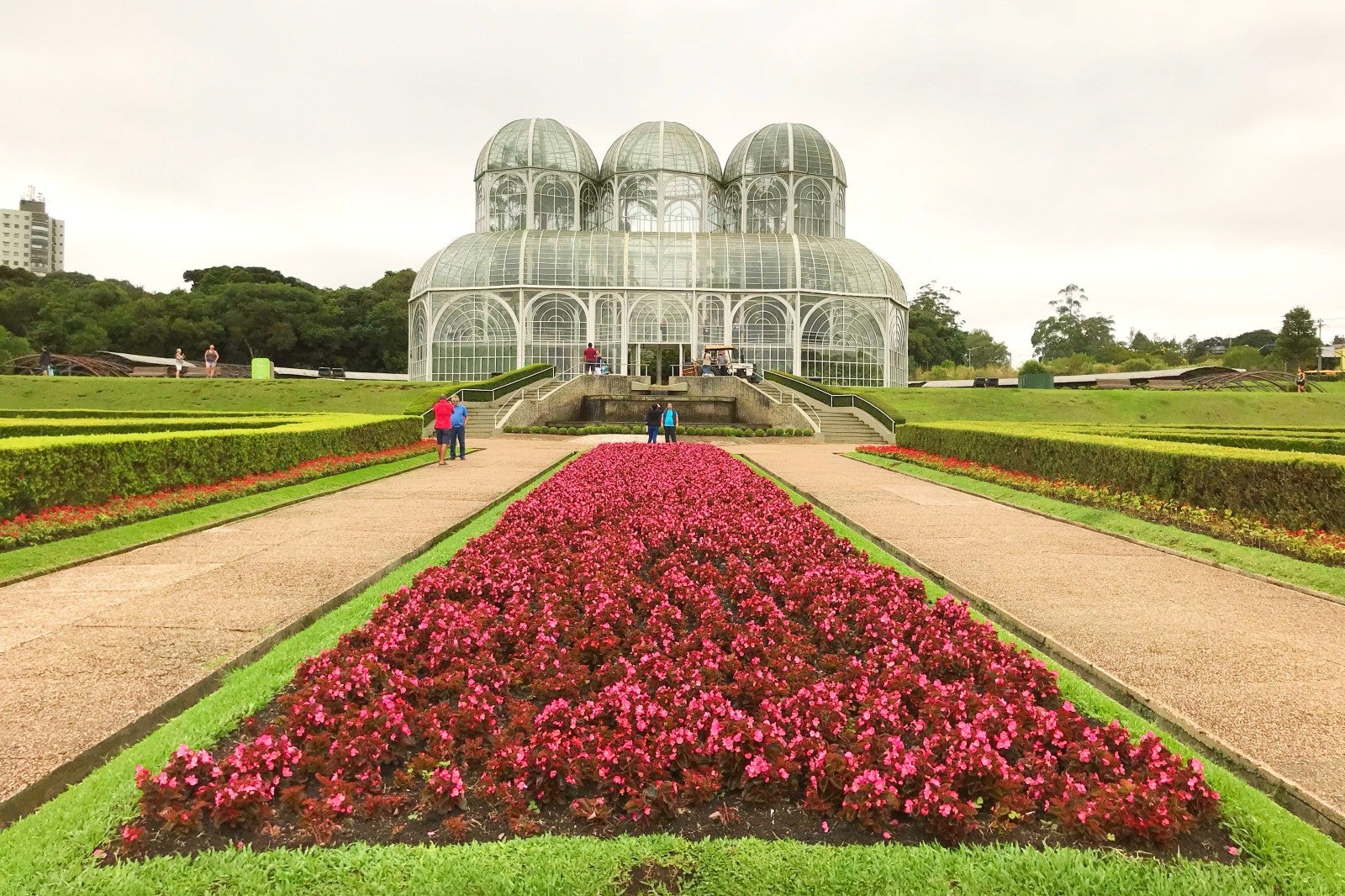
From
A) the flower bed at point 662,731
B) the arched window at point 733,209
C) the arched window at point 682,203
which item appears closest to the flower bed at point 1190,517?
the flower bed at point 662,731

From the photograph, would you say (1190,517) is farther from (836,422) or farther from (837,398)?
(837,398)

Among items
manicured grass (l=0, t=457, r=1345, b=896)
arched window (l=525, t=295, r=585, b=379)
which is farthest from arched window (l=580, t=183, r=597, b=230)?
manicured grass (l=0, t=457, r=1345, b=896)

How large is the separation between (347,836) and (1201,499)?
1113cm

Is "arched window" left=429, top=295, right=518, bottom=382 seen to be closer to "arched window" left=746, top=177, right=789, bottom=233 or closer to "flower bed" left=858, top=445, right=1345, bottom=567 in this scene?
"arched window" left=746, top=177, right=789, bottom=233

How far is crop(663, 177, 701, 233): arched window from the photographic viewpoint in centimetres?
4753

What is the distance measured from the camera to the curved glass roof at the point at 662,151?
1865 inches

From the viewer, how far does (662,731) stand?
11.5 ft

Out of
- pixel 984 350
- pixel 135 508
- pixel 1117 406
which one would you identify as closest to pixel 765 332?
pixel 1117 406

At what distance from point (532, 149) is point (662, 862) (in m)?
→ 48.9

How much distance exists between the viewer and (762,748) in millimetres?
3408

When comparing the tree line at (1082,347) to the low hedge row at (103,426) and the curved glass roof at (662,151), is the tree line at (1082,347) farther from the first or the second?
the low hedge row at (103,426)

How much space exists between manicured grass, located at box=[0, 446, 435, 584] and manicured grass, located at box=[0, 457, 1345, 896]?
5329 millimetres

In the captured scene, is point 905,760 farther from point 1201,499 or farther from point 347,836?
point 1201,499

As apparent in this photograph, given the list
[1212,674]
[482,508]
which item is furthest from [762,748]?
[482,508]
